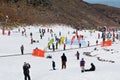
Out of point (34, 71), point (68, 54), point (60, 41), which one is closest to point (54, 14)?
point (60, 41)

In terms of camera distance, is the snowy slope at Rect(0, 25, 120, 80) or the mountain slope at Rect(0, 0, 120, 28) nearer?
the snowy slope at Rect(0, 25, 120, 80)

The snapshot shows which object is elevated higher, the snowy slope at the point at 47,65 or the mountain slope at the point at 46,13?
the mountain slope at the point at 46,13

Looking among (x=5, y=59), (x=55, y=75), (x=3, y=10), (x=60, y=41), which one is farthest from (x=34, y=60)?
(x=3, y=10)

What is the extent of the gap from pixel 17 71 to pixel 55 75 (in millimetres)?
6044

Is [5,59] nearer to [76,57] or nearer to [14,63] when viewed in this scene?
[14,63]

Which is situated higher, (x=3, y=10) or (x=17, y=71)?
(x=3, y=10)

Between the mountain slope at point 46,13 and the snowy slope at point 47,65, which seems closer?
the snowy slope at point 47,65

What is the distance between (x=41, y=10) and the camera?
129375mm

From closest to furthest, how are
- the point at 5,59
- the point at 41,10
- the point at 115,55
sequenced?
the point at 5,59 < the point at 115,55 < the point at 41,10

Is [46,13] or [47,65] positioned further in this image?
[46,13]

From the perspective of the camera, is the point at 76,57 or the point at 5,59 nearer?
the point at 5,59

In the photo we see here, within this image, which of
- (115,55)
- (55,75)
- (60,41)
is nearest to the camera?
(55,75)

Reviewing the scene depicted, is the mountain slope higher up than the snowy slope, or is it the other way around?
the mountain slope

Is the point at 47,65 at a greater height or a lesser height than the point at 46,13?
lesser
